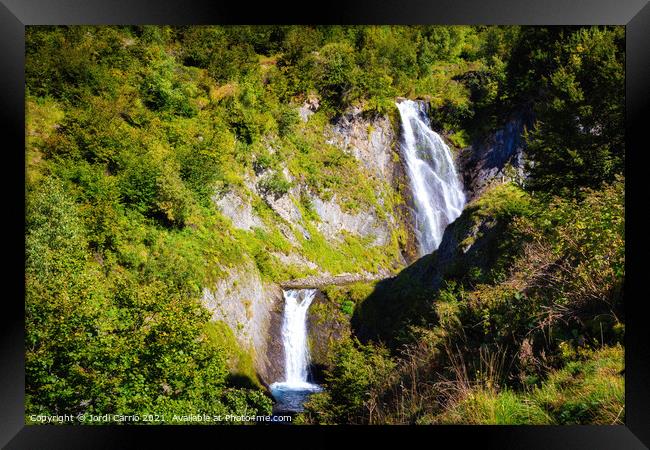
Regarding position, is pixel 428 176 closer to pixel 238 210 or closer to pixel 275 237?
pixel 275 237

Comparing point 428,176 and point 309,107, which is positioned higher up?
point 309,107

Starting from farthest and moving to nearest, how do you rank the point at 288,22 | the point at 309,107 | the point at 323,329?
the point at 309,107, the point at 323,329, the point at 288,22

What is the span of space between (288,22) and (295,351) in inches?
354

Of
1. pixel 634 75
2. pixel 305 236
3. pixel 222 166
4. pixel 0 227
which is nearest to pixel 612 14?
pixel 634 75

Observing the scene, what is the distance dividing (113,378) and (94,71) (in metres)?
5.98

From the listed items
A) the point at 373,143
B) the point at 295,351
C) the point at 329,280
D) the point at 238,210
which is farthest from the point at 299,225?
the point at 373,143

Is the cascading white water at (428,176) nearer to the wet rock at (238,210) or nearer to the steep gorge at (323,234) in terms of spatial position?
the steep gorge at (323,234)

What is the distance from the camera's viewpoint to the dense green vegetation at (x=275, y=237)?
15.4ft

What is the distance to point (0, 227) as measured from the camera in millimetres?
4805

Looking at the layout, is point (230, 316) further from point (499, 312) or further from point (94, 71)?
point (499, 312)

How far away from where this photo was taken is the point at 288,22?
15.4ft

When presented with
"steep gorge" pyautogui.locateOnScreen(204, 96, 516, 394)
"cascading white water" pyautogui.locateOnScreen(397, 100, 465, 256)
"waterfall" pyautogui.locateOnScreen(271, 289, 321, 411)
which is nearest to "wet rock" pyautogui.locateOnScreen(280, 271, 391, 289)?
"steep gorge" pyautogui.locateOnScreen(204, 96, 516, 394)

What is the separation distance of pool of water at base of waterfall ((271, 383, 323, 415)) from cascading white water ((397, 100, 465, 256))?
9796 mm

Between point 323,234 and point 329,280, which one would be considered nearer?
point 329,280
